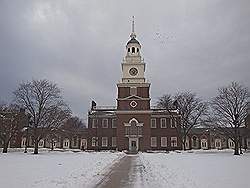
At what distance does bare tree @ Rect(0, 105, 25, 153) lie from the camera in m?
50.7

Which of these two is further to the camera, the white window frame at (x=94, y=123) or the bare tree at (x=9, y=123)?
the white window frame at (x=94, y=123)

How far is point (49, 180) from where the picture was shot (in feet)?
44.8

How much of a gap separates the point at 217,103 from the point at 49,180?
3834 centimetres

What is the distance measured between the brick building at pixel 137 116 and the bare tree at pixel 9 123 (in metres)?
26.2

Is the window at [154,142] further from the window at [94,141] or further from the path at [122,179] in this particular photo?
the path at [122,179]

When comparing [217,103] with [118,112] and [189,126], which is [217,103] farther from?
[118,112]

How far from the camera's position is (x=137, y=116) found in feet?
238

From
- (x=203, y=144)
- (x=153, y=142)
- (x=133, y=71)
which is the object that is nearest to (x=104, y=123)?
(x=153, y=142)

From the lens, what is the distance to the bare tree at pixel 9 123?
50688mm

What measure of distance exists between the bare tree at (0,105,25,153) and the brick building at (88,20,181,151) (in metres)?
26.2

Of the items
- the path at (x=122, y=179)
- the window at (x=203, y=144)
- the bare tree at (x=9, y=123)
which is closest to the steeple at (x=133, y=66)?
the bare tree at (x=9, y=123)

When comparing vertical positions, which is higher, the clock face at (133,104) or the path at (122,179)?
the clock face at (133,104)

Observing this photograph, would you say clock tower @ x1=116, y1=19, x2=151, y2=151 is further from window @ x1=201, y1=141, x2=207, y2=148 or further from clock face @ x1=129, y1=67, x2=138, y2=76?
window @ x1=201, y1=141, x2=207, y2=148

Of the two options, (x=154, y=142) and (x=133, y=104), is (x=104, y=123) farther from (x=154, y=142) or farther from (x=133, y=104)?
(x=154, y=142)
